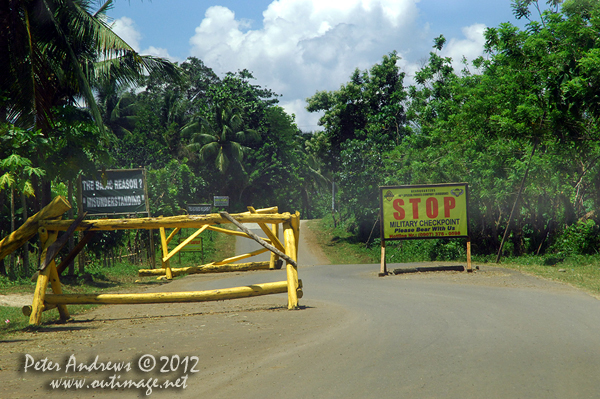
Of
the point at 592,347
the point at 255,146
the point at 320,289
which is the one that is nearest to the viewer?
the point at 592,347

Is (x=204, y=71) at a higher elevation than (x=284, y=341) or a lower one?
higher

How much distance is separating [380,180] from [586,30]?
55.8 feet

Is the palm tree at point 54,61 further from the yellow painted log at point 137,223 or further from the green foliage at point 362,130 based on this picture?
the green foliage at point 362,130

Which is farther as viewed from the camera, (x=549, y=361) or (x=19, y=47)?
(x=19, y=47)

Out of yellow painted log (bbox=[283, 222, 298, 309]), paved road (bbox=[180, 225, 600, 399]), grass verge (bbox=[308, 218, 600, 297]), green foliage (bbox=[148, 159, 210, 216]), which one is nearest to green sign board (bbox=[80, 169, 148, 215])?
green foliage (bbox=[148, 159, 210, 216])

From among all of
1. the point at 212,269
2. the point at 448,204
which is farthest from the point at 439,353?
the point at 448,204

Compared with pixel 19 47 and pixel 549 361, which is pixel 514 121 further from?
pixel 19 47

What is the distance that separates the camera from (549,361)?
571 centimetres

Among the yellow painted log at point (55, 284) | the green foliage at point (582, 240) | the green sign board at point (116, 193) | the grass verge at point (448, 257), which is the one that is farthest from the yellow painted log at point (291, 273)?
the green foliage at point (582, 240)

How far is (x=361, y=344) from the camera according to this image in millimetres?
6617

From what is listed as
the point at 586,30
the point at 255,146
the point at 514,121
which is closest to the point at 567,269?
the point at 514,121

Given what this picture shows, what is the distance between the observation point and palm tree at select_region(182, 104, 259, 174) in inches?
1849

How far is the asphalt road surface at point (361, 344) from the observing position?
195 inches

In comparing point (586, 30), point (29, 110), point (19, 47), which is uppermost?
point (586, 30)
